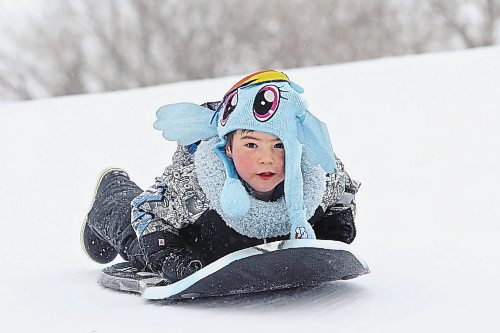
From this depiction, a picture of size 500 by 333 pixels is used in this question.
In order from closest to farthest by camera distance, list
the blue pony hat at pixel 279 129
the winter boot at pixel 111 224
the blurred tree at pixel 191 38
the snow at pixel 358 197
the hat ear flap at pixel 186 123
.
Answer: the snow at pixel 358 197 < the blue pony hat at pixel 279 129 < the hat ear flap at pixel 186 123 < the winter boot at pixel 111 224 < the blurred tree at pixel 191 38

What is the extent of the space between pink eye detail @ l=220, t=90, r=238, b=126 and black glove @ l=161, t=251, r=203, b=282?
31cm

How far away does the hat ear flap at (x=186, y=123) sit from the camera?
218 cm

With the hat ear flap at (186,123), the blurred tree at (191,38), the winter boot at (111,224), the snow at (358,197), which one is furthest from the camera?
the blurred tree at (191,38)

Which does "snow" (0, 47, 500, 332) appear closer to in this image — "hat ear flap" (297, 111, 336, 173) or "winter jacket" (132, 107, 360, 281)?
"winter jacket" (132, 107, 360, 281)

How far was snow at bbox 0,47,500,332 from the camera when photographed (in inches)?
71.7

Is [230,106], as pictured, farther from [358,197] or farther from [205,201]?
[358,197]

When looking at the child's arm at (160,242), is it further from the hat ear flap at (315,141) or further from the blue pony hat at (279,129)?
the hat ear flap at (315,141)

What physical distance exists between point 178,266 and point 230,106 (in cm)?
38

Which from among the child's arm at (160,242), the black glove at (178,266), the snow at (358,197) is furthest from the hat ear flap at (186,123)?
the snow at (358,197)

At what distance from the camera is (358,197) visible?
3.73m

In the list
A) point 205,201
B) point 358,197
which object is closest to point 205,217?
point 205,201

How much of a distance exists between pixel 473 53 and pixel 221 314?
438 centimetres

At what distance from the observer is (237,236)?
210cm

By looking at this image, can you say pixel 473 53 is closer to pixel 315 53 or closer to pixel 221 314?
pixel 221 314
